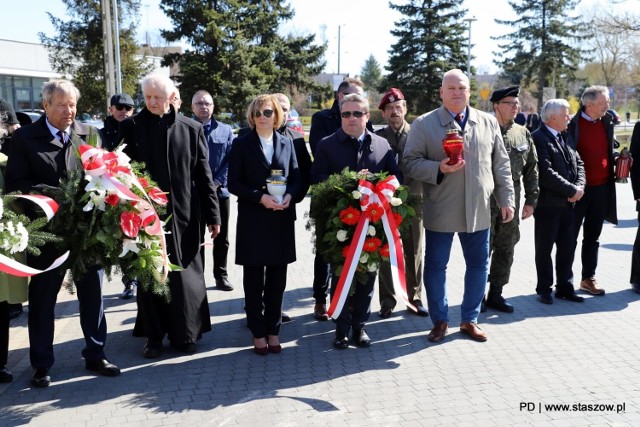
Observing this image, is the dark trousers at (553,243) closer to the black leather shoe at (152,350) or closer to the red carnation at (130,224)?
the black leather shoe at (152,350)

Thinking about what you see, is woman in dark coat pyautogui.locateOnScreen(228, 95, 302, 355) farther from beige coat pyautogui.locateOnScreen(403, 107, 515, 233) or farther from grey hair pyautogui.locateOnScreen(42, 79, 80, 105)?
grey hair pyautogui.locateOnScreen(42, 79, 80, 105)

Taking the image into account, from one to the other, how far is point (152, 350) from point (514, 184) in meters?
3.75

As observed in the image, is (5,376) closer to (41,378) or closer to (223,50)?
(41,378)

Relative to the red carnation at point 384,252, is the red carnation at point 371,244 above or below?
above

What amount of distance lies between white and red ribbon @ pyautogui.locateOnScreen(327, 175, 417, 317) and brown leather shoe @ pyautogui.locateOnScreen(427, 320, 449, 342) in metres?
0.77

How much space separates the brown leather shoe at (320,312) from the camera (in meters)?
6.32

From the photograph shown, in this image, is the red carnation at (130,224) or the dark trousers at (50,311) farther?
the dark trousers at (50,311)

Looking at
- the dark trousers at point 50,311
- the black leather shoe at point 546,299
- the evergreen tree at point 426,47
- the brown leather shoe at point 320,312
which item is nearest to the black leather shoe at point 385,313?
the brown leather shoe at point 320,312

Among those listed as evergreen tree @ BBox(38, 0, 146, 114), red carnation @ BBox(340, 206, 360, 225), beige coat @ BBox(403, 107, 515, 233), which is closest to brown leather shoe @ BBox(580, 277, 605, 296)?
beige coat @ BBox(403, 107, 515, 233)

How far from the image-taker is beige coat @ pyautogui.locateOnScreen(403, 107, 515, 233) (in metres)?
5.39

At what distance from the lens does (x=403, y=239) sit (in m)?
6.26

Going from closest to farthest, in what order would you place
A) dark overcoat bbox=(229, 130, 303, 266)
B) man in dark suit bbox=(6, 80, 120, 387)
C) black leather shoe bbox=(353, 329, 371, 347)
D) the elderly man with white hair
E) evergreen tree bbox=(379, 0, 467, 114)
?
1. man in dark suit bbox=(6, 80, 120, 387)
2. the elderly man with white hair
3. dark overcoat bbox=(229, 130, 303, 266)
4. black leather shoe bbox=(353, 329, 371, 347)
5. evergreen tree bbox=(379, 0, 467, 114)

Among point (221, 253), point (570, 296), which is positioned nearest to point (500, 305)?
point (570, 296)

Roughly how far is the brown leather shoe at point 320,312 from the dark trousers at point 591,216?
298 cm
